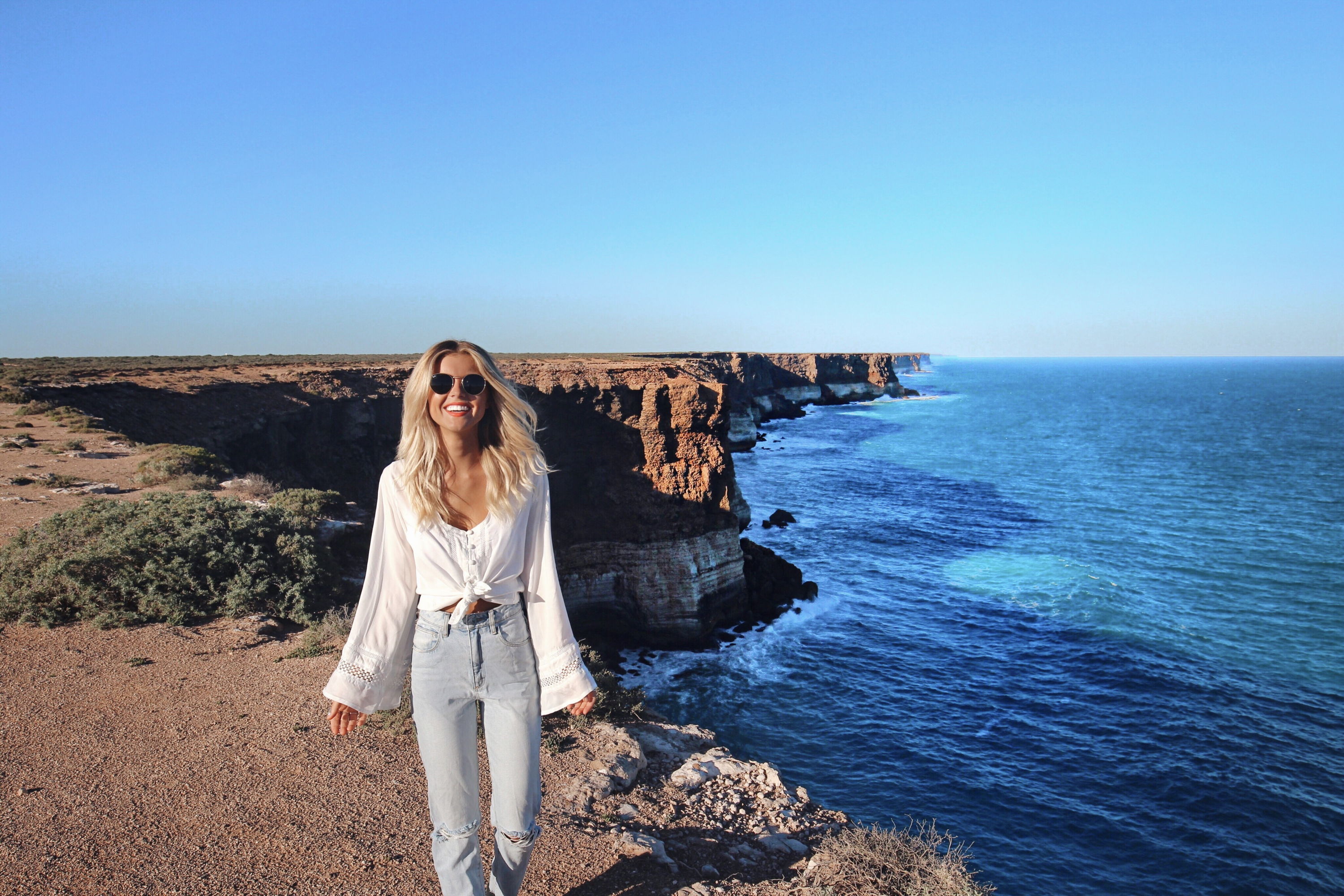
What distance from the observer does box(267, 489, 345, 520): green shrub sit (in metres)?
11.7

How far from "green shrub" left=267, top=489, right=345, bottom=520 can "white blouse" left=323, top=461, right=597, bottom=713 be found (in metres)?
9.12

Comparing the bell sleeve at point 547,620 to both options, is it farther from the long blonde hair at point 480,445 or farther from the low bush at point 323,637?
the low bush at point 323,637

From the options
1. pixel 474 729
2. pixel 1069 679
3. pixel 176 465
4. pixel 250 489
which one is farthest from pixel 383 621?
pixel 1069 679

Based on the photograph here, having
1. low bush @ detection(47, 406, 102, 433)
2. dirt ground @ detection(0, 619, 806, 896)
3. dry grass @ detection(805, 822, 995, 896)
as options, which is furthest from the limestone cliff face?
dry grass @ detection(805, 822, 995, 896)

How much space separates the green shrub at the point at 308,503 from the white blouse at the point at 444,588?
9122mm

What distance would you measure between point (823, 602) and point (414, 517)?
2460 centimetres

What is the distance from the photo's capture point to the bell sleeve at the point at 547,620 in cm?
324

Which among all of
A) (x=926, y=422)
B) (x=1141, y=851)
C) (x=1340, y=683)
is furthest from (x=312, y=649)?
(x=926, y=422)

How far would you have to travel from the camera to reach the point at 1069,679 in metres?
19.8

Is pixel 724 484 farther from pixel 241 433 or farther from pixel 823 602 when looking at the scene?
pixel 241 433

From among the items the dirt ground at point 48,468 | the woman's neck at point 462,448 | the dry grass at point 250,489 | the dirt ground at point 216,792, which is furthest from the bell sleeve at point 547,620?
the dry grass at point 250,489

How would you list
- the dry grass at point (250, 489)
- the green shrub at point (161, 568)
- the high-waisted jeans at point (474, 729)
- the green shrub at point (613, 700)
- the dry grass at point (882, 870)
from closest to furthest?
the high-waisted jeans at point (474, 729), the dry grass at point (882, 870), the green shrub at point (613, 700), the green shrub at point (161, 568), the dry grass at point (250, 489)

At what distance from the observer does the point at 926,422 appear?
9062cm

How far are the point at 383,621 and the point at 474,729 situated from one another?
641 mm
